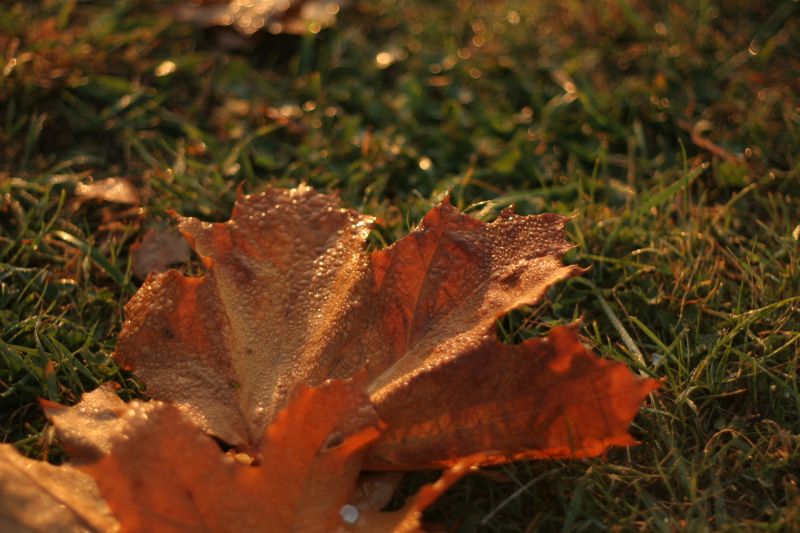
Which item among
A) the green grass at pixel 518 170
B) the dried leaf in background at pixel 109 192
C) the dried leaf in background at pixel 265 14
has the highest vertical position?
the dried leaf in background at pixel 265 14

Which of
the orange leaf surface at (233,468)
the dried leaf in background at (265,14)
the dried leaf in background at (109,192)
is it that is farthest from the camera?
the dried leaf in background at (265,14)

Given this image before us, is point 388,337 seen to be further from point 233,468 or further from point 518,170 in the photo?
point 518,170

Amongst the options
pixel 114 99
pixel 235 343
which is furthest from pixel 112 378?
pixel 114 99

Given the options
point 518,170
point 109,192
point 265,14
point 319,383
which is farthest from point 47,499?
point 265,14

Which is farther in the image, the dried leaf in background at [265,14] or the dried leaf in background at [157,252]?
the dried leaf in background at [265,14]

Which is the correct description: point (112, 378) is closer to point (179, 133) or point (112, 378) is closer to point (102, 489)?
point (102, 489)

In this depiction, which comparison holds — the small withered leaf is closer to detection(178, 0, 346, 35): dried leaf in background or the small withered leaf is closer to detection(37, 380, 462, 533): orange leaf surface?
detection(37, 380, 462, 533): orange leaf surface

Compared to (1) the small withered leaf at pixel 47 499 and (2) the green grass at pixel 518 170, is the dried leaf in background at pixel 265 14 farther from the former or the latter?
(1) the small withered leaf at pixel 47 499

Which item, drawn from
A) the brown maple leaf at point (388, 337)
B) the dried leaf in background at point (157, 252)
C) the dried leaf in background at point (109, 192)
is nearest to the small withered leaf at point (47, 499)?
the brown maple leaf at point (388, 337)
